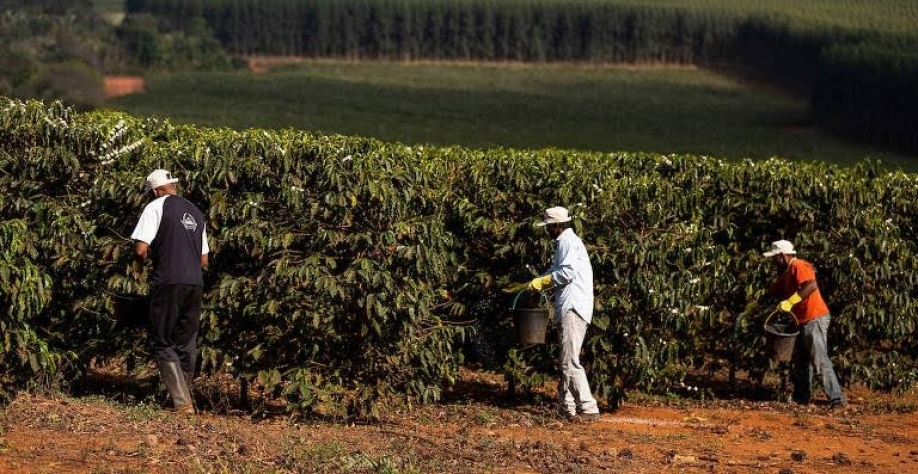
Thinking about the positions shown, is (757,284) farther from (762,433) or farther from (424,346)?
(424,346)

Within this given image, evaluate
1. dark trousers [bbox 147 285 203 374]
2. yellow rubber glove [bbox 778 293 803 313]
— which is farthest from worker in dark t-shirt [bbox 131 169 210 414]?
yellow rubber glove [bbox 778 293 803 313]

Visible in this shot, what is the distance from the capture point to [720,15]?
102 metres

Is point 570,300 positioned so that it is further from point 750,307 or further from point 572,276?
point 750,307

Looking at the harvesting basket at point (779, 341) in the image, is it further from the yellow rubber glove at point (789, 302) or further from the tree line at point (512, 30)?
the tree line at point (512, 30)

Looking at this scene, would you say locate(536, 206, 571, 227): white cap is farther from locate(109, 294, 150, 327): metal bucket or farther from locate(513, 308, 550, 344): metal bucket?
locate(109, 294, 150, 327): metal bucket

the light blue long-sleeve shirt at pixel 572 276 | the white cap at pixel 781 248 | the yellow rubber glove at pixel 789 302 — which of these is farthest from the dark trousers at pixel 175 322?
the white cap at pixel 781 248

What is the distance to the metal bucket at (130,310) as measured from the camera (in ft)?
36.4

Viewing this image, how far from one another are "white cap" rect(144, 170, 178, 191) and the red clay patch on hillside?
250ft

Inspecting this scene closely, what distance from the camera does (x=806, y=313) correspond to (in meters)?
14.0

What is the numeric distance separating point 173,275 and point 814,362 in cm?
640

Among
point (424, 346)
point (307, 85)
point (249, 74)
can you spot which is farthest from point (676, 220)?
point (249, 74)

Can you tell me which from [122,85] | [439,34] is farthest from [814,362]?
[439,34]

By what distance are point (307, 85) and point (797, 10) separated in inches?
1326

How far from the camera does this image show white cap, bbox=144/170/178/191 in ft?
35.9
